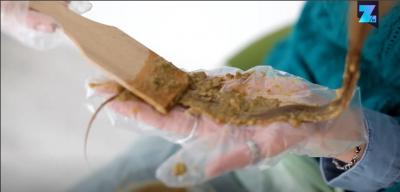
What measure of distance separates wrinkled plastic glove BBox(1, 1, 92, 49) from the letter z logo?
1.04ft

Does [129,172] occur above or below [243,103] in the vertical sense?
below

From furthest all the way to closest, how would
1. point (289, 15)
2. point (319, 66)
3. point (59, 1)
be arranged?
1. point (289, 15)
2. point (319, 66)
3. point (59, 1)

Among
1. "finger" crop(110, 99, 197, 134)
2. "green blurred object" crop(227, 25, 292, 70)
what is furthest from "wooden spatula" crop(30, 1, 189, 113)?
"green blurred object" crop(227, 25, 292, 70)

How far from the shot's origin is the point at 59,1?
0.52 m

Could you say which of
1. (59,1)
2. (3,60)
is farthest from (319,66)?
(3,60)

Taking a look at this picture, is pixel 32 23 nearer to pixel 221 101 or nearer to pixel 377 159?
pixel 221 101

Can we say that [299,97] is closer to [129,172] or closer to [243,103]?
[243,103]

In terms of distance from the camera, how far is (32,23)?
22.7 inches

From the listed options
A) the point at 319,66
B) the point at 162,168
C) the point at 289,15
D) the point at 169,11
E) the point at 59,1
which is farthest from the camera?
the point at 289,15

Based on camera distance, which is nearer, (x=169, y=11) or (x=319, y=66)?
(x=319, y=66)

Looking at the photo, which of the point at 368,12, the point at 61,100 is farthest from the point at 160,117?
the point at 61,100

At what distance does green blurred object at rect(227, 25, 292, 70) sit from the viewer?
2.93 ft

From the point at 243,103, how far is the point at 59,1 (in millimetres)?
265

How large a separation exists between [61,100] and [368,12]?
635mm
